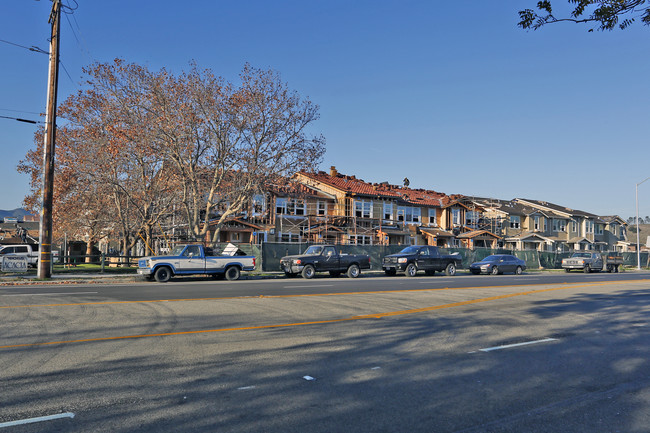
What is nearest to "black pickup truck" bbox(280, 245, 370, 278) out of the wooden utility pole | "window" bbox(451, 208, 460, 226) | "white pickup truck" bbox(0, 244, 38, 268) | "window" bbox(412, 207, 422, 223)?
the wooden utility pole

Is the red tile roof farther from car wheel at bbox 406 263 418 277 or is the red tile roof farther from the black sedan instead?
car wheel at bbox 406 263 418 277

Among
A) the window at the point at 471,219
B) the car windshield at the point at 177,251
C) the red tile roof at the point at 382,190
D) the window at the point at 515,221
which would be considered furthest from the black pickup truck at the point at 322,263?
the window at the point at 515,221

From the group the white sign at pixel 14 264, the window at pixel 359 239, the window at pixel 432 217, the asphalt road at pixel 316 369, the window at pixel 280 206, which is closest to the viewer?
the asphalt road at pixel 316 369

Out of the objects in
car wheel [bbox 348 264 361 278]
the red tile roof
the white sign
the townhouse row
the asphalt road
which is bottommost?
the asphalt road

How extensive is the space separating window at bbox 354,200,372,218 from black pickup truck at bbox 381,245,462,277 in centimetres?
1981

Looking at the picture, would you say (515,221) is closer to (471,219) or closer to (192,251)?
(471,219)

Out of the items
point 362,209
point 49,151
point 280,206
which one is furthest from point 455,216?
point 49,151

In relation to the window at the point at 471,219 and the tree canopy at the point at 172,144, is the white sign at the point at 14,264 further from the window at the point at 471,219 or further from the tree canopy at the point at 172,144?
the window at the point at 471,219

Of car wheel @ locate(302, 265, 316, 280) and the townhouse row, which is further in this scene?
the townhouse row

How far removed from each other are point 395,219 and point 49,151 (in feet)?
125

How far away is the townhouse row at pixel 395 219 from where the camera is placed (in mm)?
46688

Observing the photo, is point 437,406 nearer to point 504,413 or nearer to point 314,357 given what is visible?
point 504,413

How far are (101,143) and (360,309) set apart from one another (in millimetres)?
24026

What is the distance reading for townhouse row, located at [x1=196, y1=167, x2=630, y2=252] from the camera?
46.7 meters
